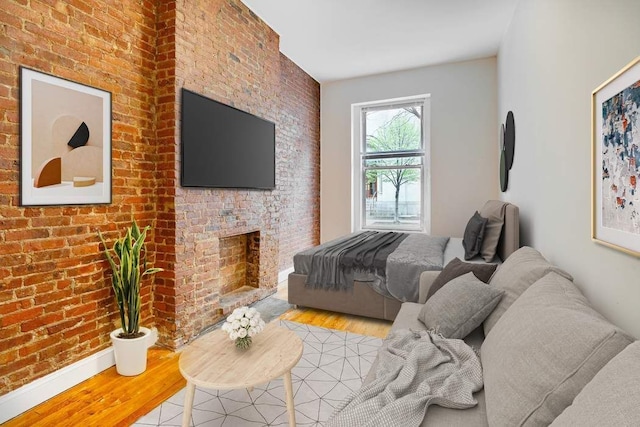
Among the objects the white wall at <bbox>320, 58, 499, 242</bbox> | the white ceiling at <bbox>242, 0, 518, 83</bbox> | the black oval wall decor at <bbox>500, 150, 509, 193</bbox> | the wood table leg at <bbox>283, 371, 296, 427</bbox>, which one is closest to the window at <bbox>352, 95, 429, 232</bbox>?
the white wall at <bbox>320, 58, 499, 242</bbox>

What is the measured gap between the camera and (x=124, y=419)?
181cm

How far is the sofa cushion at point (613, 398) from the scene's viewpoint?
625 millimetres

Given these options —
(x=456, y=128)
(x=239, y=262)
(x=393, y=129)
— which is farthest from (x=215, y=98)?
(x=456, y=128)

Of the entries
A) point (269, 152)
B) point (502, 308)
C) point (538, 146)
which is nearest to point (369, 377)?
point (502, 308)

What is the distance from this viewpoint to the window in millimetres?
5199

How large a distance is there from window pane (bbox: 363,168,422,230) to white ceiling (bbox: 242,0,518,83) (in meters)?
1.61

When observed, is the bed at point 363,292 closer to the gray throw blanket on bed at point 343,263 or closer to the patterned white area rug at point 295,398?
the gray throw blanket on bed at point 343,263

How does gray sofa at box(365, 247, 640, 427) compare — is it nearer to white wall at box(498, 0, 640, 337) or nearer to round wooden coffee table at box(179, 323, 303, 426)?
white wall at box(498, 0, 640, 337)

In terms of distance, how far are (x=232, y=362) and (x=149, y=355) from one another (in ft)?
4.45

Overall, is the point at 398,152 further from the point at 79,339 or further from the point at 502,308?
the point at 79,339

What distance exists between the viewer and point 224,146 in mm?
3189

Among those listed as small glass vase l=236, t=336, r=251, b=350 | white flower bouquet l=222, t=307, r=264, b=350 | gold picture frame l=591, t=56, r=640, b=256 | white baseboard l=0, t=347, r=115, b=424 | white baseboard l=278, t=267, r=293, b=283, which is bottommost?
white baseboard l=0, t=347, r=115, b=424

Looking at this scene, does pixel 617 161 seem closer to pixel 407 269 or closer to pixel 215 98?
pixel 407 269

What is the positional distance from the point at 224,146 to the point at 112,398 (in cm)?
213
